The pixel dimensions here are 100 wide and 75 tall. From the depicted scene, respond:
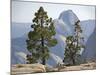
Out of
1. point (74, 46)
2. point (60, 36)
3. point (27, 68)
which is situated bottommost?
point (27, 68)

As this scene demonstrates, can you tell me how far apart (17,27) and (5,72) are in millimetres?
483

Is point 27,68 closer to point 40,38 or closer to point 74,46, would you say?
point 40,38

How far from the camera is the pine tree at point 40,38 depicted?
2471 mm

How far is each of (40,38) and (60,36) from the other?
0.24m

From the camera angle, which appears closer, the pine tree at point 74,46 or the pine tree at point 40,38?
the pine tree at point 40,38

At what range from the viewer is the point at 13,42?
2389mm

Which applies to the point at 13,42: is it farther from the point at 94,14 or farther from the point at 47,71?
the point at 94,14

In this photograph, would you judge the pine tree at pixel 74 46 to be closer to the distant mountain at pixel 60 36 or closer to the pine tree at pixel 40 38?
the distant mountain at pixel 60 36

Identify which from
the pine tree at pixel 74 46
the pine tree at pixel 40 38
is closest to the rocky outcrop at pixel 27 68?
the pine tree at pixel 40 38

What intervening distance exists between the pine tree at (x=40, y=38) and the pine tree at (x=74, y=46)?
0.64 feet

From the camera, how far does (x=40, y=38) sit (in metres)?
2.51

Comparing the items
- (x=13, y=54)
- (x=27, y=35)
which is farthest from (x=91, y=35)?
(x=13, y=54)

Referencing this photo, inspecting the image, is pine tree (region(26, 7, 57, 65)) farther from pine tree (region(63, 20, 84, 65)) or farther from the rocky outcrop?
pine tree (region(63, 20, 84, 65))

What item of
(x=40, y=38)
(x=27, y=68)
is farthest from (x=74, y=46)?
(x=27, y=68)
